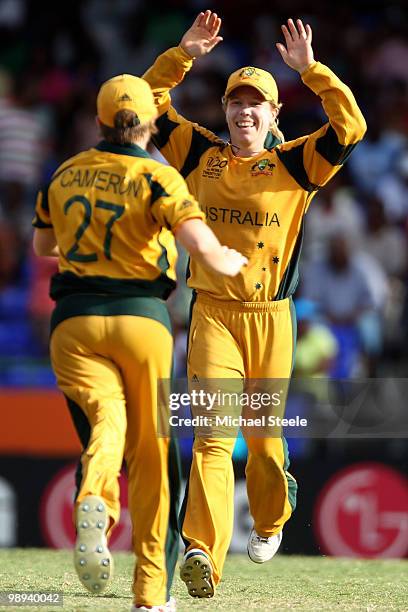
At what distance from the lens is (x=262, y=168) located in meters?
6.67

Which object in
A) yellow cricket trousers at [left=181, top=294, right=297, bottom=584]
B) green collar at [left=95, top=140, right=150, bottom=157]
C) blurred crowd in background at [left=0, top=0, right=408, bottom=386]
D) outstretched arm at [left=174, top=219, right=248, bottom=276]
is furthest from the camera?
blurred crowd in background at [left=0, top=0, right=408, bottom=386]

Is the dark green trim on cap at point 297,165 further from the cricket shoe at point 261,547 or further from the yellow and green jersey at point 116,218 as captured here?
the cricket shoe at point 261,547

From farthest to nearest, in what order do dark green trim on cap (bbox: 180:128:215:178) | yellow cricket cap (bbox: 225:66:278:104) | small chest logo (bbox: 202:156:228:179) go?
dark green trim on cap (bbox: 180:128:215:178) → small chest logo (bbox: 202:156:228:179) → yellow cricket cap (bbox: 225:66:278:104)

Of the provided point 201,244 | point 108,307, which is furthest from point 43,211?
point 201,244

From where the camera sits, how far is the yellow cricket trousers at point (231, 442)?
635 centimetres

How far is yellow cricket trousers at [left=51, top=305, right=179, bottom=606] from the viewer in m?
5.36

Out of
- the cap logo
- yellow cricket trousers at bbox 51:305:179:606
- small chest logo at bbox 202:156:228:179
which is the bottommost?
yellow cricket trousers at bbox 51:305:179:606

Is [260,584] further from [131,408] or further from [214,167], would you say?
[214,167]

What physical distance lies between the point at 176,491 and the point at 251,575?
7.71ft

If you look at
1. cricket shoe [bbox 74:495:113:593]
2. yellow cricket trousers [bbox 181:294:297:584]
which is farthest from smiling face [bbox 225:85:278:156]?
cricket shoe [bbox 74:495:113:593]

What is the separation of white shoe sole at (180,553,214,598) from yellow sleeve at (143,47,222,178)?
2.04m

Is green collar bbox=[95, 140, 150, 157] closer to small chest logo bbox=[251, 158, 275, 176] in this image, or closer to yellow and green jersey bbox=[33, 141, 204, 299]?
yellow and green jersey bbox=[33, 141, 204, 299]

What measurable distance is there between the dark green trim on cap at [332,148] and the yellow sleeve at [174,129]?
618 millimetres

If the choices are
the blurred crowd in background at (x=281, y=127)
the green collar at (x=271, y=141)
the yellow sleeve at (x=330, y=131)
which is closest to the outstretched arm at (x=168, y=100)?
the green collar at (x=271, y=141)
